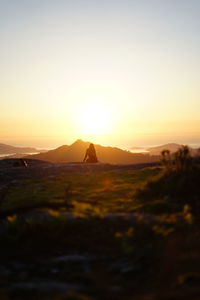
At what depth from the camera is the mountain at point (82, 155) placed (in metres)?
91.6

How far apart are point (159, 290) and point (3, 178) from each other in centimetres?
2815

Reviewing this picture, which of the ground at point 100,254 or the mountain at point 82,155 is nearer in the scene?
the ground at point 100,254

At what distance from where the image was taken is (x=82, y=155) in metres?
96.9

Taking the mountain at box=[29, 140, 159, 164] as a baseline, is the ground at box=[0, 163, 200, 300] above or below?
below

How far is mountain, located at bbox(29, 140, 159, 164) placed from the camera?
3605 inches

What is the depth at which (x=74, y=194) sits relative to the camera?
20266 millimetres

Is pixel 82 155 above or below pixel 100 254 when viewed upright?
above

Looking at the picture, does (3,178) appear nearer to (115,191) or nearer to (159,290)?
(115,191)

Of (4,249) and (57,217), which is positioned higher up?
(57,217)

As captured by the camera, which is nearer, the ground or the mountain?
the ground

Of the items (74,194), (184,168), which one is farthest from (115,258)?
(74,194)

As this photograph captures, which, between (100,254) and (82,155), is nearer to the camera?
(100,254)

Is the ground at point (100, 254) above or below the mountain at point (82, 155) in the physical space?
below

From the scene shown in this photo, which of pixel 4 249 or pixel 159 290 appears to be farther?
pixel 4 249
